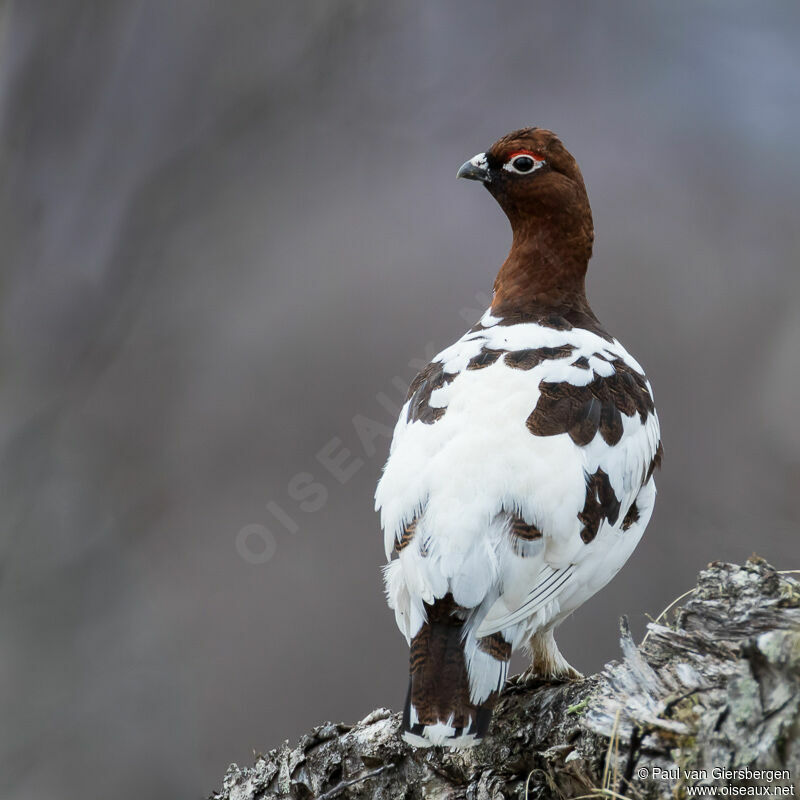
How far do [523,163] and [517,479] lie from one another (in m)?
0.81

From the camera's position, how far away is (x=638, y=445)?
5.10 ft

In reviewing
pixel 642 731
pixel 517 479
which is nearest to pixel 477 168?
pixel 517 479

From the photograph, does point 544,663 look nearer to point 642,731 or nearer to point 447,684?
point 447,684

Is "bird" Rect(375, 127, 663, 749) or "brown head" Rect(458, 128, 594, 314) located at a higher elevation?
"brown head" Rect(458, 128, 594, 314)

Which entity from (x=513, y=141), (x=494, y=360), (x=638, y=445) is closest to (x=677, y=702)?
(x=638, y=445)

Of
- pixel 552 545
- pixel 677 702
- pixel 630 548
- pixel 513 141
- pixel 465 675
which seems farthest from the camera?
pixel 513 141

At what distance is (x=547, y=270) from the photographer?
182 cm

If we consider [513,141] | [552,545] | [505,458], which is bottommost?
[552,545]

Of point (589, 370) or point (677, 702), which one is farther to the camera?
point (589, 370)

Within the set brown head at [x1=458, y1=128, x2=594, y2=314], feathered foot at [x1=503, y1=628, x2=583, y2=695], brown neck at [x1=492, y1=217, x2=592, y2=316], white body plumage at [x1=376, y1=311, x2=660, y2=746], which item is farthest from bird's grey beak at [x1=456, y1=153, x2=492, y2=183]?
feathered foot at [x1=503, y1=628, x2=583, y2=695]

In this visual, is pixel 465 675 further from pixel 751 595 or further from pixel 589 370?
pixel 589 370

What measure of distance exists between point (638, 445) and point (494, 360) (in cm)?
32

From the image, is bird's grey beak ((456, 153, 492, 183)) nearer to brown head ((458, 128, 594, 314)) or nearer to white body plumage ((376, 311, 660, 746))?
brown head ((458, 128, 594, 314))

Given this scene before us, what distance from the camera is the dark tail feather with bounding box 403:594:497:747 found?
1.23 metres
